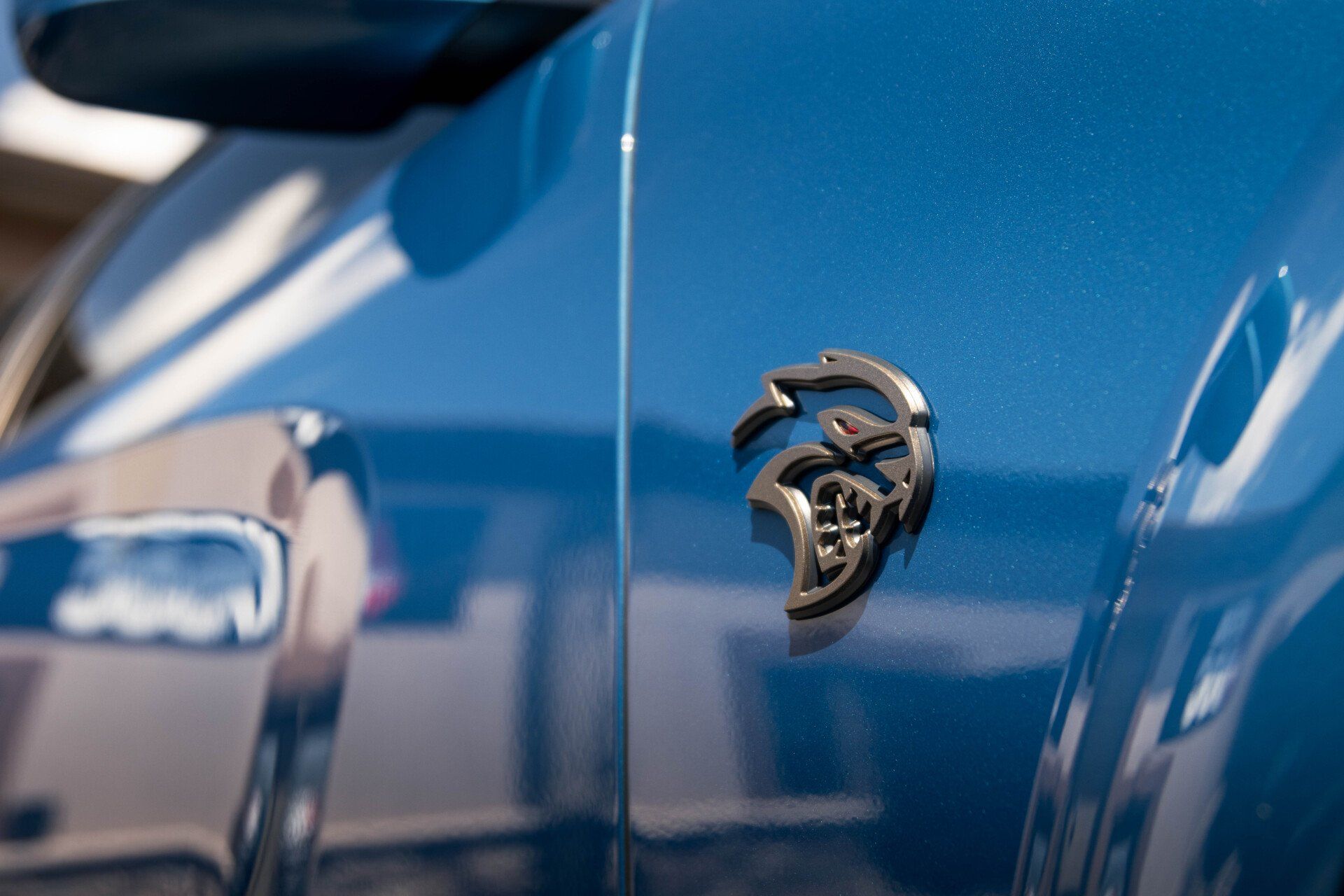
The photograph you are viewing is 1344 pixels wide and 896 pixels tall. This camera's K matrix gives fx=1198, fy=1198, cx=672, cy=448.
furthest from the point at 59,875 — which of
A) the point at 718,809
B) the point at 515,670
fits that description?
the point at 718,809

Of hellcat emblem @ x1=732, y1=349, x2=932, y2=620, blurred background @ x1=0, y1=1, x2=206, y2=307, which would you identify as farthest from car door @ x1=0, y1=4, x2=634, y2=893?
blurred background @ x1=0, y1=1, x2=206, y2=307

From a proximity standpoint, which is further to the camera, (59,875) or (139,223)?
(139,223)

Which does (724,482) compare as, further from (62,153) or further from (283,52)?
(62,153)

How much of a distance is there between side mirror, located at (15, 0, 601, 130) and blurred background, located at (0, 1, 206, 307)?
200 centimetres

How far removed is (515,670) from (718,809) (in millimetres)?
160

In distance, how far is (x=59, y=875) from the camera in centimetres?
100

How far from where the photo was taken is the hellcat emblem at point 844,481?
1.75 feet

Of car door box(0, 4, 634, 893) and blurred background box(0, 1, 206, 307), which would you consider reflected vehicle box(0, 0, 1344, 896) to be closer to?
car door box(0, 4, 634, 893)

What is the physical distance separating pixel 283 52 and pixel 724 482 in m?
0.67

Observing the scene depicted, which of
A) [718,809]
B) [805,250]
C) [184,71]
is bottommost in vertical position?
[718,809]

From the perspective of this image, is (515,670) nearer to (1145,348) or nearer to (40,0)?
(1145,348)

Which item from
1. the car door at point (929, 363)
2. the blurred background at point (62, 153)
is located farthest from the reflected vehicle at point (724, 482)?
the blurred background at point (62, 153)

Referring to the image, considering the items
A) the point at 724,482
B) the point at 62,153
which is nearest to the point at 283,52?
the point at 724,482

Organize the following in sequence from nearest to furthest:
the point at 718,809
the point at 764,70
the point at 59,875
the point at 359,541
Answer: the point at 718,809
the point at 764,70
the point at 359,541
the point at 59,875
